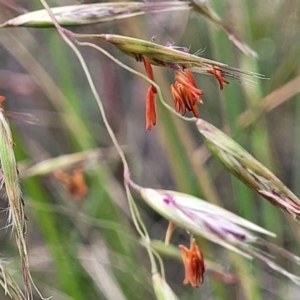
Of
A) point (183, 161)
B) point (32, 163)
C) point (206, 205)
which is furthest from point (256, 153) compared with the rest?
point (32, 163)

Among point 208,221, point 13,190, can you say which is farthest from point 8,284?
point 208,221

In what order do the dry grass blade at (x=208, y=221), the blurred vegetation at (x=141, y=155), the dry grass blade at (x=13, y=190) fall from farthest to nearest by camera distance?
the blurred vegetation at (x=141, y=155), the dry grass blade at (x=208, y=221), the dry grass blade at (x=13, y=190)

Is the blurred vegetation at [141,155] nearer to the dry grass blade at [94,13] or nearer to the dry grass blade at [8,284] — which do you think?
the dry grass blade at [94,13]

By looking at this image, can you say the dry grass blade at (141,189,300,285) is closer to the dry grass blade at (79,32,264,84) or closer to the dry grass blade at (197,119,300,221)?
the dry grass blade at (197,119,300,221)

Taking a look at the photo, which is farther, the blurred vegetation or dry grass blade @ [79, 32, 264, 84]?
the blurred vegetation

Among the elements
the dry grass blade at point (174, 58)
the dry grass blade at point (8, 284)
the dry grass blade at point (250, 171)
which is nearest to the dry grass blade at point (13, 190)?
the dry grass blade at point (8, 284)

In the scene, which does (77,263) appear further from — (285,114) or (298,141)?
(285,114)

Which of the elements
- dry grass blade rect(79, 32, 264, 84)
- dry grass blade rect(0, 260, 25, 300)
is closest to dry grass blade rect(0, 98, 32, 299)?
dry grass blade rect(0, 260, 25, 300)
